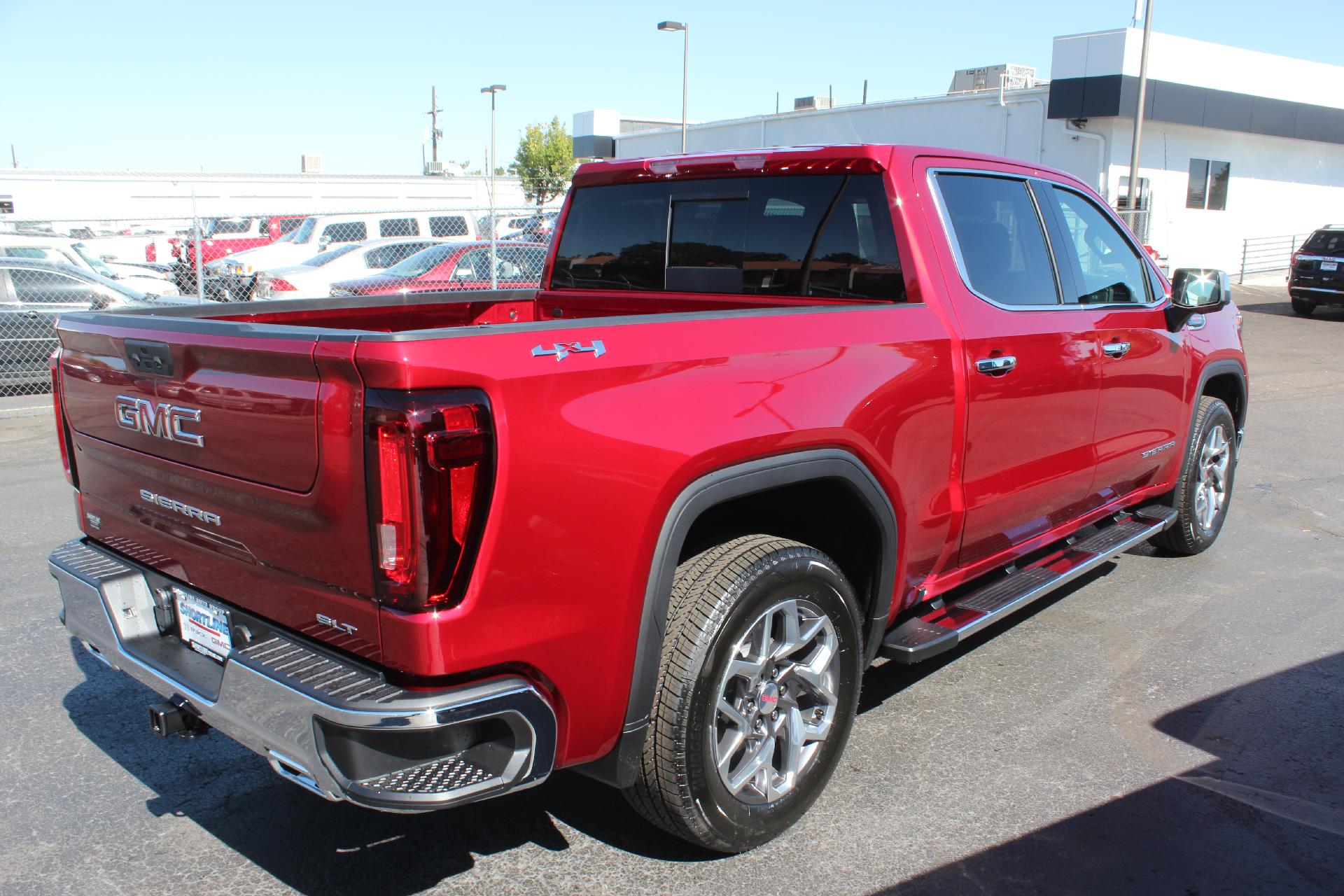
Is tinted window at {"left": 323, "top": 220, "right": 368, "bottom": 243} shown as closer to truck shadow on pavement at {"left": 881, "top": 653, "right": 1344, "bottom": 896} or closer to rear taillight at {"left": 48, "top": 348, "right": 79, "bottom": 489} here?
rear taillight at {"left": 48, "top": 348, "right": 79, "bottom": 489}

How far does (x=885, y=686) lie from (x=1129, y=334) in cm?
183

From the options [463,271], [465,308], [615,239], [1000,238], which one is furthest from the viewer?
Result: [463,271]

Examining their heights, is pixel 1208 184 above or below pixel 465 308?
above

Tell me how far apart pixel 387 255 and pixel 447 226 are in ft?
25.4

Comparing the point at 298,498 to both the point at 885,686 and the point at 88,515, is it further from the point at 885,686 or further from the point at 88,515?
the point at 885,686

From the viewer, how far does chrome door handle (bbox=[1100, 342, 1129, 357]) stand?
4383 mm

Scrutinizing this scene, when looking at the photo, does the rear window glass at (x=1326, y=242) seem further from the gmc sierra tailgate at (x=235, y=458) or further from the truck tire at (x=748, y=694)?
the gmc sierra tailgate at (x=235, y=458)

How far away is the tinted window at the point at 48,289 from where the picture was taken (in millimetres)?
11719

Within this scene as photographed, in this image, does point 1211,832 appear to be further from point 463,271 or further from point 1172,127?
point 1172,127

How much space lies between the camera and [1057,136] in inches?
1004

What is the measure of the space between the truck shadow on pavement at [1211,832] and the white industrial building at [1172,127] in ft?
64.7

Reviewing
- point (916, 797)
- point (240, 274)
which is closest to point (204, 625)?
point (916, 797)

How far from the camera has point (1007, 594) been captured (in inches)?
155

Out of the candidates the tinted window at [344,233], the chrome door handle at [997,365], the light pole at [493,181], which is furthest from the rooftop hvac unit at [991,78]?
the chrome door handle at [997,365]
